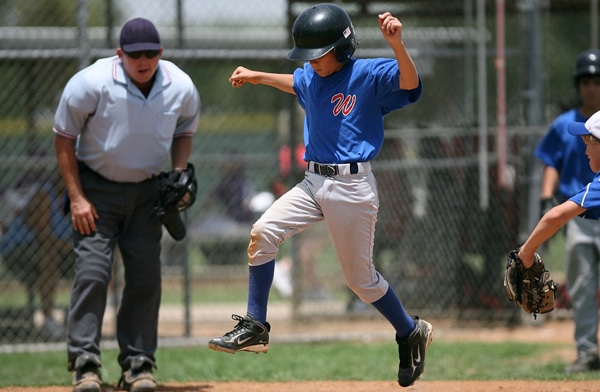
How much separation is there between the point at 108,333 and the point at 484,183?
3667 mm

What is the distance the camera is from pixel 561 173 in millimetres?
6660

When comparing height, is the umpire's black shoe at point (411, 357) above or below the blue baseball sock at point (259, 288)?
below

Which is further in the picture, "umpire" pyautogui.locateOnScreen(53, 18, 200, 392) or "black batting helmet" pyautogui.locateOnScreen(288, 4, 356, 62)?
"umpire" pyautogui.locateOnScreen(53, 18, 200, 392)

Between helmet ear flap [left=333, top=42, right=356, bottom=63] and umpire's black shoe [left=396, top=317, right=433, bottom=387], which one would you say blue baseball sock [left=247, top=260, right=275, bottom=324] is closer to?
umpire's black shoe [left=396, top=317, right=433, bottom=387]

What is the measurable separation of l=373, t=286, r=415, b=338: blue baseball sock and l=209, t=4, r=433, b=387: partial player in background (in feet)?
0.28

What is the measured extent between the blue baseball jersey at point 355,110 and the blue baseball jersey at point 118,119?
1.05m

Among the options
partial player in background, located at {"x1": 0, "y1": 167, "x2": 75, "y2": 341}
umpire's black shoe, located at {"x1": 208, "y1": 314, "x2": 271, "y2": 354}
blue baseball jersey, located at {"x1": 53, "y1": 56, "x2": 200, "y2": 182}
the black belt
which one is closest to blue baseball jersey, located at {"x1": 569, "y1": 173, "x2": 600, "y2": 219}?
the black belt

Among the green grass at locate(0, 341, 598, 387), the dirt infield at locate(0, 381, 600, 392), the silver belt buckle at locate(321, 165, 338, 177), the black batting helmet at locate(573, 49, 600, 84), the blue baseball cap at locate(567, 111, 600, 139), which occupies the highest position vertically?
the black batting helmet at locate(573, 49, 600, 84)

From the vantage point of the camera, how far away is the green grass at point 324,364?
255 inches

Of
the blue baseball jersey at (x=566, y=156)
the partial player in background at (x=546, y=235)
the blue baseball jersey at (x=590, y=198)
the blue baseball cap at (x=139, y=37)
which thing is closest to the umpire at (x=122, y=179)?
the blue baseball cap at (x=139, y=37)

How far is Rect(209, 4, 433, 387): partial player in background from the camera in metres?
4.79

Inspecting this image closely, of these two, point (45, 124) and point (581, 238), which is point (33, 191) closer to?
point (45, 124)

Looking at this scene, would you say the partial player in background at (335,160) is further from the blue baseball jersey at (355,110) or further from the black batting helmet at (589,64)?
the black batting helmet at (589,64)

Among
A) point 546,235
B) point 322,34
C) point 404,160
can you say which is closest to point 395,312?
point 546,235
